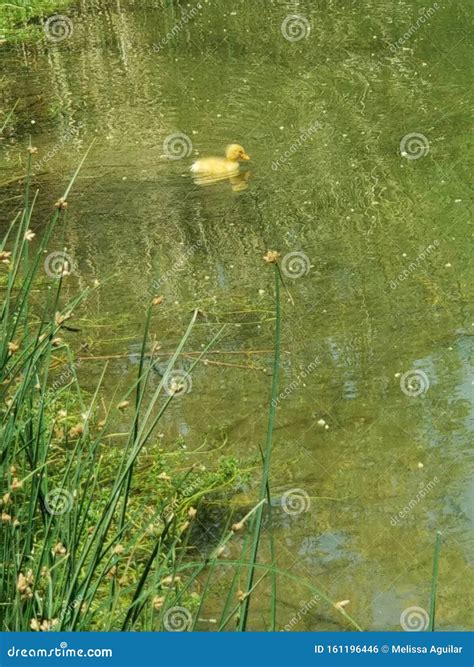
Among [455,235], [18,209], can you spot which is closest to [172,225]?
[18,209]

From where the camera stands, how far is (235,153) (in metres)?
7.44

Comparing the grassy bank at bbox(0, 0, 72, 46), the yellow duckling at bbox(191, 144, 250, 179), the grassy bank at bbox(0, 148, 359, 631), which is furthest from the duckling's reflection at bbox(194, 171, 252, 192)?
the grassy bank at bbox(0, 0, 72, 46)

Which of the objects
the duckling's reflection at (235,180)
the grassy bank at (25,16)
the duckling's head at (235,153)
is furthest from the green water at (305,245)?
the grassy bank at (25,16)

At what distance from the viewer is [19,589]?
2455 mm

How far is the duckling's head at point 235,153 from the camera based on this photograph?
293 inches

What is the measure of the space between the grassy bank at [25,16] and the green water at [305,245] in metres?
0.35

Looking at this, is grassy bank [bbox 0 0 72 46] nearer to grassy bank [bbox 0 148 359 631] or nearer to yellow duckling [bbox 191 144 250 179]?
yellow duckling [bbox 191 144 250 179]

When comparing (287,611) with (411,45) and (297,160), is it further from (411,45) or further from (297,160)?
(411,45)

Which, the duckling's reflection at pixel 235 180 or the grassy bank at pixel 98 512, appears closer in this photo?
the grassy bank at pixel 98 512

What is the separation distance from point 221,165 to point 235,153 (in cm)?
15

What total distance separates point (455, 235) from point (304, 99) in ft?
8.04

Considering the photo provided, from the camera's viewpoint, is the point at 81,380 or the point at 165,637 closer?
the point at 165,637

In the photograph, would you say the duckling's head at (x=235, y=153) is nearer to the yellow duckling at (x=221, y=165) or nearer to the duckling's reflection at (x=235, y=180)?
the yellow duckling at (x=221, y=165)

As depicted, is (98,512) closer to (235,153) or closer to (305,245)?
(305,245)
